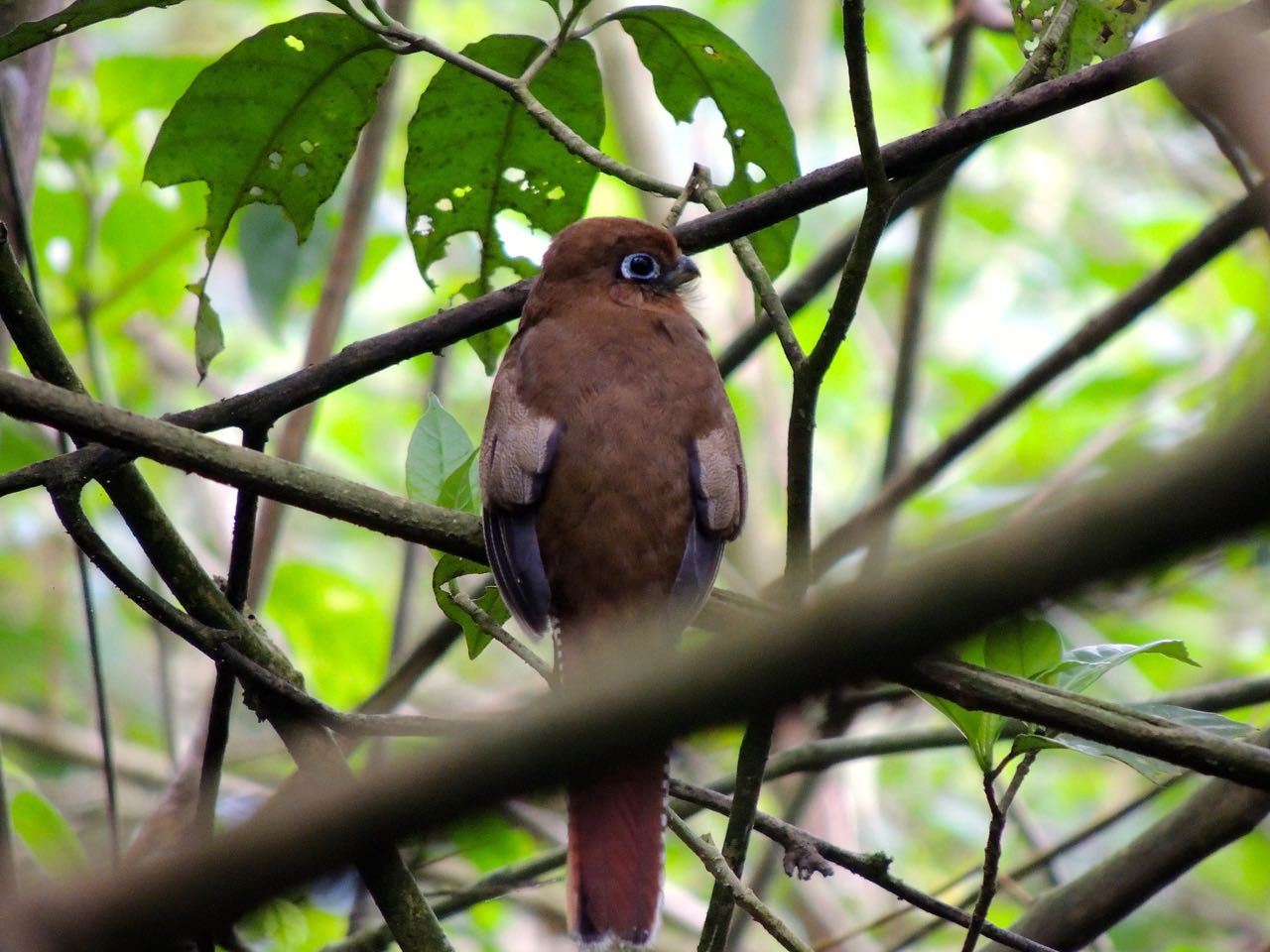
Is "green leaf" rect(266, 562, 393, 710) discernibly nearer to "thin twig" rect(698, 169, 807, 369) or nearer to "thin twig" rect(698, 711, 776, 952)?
"thin twig" rect(698, 169, 807, 369)

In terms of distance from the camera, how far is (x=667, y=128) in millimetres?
5844

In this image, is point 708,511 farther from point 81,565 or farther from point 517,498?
point 81,565

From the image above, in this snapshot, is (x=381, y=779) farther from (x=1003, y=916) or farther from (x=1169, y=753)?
(x=1003, y=916)

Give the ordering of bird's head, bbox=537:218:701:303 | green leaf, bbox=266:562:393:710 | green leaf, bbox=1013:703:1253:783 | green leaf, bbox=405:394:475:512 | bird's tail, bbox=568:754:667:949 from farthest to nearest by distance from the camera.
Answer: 1. green leaf, bbox=266:562:393:710
2. bird's head, bbox=537:218:701:303
3. green leaf, bbox=405:394:475:512
4. bird's tail, bbox=568:754:667:949
5. green leaf, bbox=1013:703:1253:783

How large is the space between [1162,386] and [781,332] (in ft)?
11.4

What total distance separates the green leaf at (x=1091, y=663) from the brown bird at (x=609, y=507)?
2.08 feet

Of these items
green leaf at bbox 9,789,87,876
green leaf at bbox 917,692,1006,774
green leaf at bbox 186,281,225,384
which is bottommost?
green leaf at bbox 917,692,1006,774

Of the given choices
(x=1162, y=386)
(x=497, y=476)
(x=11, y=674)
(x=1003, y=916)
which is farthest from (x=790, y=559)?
(x=11, y=674)

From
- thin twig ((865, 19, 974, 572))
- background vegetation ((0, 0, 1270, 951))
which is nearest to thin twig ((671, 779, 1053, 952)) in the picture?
background vegetation ((0, 0, 1270, 951))

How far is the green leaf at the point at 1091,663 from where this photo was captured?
2.04 meters

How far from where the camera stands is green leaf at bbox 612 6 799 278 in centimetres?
279

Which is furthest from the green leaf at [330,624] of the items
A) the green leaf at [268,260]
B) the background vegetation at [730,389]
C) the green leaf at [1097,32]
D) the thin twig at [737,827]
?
the green leaf at [1097,32]

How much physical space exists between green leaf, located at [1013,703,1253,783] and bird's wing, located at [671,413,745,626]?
0.69m

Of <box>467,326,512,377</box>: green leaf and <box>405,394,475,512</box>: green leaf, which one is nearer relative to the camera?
<box>405,394,475,512</box>: green leaf
